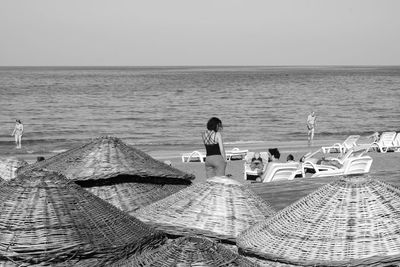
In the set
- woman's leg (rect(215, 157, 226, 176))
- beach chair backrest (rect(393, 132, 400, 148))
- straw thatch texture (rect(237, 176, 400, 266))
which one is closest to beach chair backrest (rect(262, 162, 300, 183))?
woman's leg (rect(215, 157, 226, 176))

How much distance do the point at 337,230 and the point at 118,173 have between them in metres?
2.37

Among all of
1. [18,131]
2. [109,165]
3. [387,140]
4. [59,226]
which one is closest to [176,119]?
[18,131]

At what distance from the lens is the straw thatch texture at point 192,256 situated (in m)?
2.66

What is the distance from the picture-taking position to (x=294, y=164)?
40.4 ft

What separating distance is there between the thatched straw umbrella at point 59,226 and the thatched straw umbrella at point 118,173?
1596 millimetres

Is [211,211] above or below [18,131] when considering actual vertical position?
above

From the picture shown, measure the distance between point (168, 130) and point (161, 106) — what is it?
20005mm

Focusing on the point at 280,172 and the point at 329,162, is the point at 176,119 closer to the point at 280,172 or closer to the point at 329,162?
the point at 329,162

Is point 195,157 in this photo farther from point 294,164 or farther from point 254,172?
point 294,164

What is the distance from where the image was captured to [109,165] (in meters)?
5.36

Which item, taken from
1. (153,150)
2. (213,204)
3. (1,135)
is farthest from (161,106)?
(213,204)

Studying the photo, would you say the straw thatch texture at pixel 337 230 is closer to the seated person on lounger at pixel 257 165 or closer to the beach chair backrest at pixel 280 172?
the beach chair backrest at pixel 280 172

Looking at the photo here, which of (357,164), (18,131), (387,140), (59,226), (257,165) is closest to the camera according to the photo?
(59,226)

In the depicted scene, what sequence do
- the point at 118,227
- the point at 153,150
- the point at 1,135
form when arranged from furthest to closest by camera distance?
the point at 1,135, the point at 153,150, the point at 118,227
